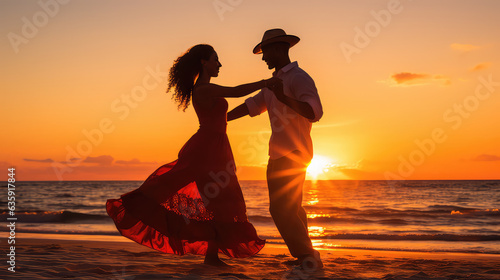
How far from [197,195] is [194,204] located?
3.9 inches

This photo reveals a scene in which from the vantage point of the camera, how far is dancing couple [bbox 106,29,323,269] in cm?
463

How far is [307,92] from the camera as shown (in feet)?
14.5

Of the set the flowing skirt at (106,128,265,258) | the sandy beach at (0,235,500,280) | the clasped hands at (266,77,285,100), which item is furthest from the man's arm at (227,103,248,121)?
the sandy beach at (0,235,500,280)

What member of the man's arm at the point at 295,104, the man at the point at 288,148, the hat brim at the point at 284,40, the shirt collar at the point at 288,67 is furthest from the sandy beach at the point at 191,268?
the hat brim at the point at 284,40

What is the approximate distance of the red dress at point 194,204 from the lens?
464cm

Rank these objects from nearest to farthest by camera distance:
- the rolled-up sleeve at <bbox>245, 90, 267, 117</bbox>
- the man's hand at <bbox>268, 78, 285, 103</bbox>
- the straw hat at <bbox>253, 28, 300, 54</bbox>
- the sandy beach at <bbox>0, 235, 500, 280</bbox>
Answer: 1. the man's hand at <bbox>268, 78, 285, 103</bbox>
2. the sandy beach at <bbox>0, 235, 500, 280</bbox>
3. the straw hat at <bbox>253, 28, 300, 54</bbox>
4. the rolled-up sleeve at <bbox>245, 90, 267, 117</bbox>

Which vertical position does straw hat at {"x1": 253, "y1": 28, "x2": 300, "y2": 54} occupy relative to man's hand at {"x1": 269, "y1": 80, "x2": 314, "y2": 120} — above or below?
above

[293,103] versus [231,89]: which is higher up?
[231,89]

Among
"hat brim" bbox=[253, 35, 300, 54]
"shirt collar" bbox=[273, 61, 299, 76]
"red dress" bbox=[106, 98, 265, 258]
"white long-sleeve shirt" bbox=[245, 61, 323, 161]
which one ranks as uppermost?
"hat brim" bbox=[253, 35, 300, 54]

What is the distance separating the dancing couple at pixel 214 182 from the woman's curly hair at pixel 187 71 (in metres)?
0.01

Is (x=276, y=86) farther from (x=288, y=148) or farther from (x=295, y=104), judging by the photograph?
(x=288, y=148)

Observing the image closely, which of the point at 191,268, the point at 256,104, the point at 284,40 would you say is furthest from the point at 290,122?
the point at 191,268

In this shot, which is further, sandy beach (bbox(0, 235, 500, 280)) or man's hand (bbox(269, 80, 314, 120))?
sandy beach (bbox(0, 235, 500, 280))

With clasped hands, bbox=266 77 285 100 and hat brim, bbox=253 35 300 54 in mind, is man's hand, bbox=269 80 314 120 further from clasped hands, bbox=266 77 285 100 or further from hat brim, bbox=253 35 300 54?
hat brim, bbox=253 35 300 54
